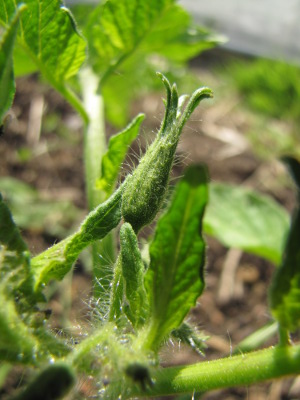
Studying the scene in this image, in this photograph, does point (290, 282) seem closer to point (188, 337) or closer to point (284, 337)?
point (284, 337)

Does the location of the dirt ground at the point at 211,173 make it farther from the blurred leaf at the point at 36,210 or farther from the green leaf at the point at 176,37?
the green leaf at the point at 176,37

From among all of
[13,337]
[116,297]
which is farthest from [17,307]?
[116,297]

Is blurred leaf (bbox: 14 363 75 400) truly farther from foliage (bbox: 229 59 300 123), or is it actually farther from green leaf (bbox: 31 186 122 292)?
foliage (bbox: 229 59 300 123)

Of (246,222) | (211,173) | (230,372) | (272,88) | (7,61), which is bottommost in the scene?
(211,173)

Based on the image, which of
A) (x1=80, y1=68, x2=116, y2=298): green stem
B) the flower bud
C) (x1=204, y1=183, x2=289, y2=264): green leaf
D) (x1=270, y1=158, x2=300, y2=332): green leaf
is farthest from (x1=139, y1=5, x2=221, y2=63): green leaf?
(x1=270, y1=158, x2=300, y2=332): green leaf

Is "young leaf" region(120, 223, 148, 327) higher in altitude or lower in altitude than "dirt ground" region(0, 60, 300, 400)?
higher

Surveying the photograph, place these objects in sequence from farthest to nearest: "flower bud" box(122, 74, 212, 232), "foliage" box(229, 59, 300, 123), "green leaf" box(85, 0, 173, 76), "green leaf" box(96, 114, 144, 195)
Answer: "foliage" box(229, 59, 300, 123) → "green leaf" box(85, 0, 173, 76) → "green leaf" box(96, 114, 144, 195) → "flower bud" box(122, 74, 212, 232)

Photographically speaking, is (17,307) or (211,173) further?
(211,173)
